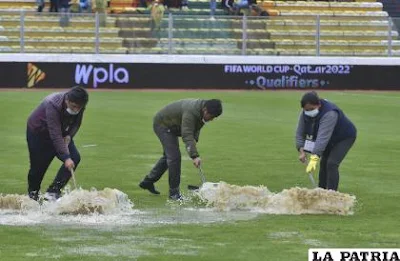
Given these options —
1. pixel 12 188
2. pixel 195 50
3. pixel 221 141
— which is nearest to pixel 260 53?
pixel 195 50

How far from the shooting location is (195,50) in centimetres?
3706

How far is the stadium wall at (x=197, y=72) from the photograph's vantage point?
3600cm

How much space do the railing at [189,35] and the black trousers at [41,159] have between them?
22436mm

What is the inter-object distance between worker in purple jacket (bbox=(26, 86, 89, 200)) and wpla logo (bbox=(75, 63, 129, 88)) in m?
22.5

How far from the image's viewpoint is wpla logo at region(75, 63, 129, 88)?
36.3 m

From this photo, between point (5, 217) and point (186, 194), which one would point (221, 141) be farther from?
point (5, 217)

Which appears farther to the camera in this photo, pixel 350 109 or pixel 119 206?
pixel 350 109

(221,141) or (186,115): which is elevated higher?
(186,115)

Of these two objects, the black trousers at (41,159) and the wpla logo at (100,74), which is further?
the wpla logo at (100,74)

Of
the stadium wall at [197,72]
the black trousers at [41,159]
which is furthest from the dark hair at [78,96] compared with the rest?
the stadium wall at [197,72]

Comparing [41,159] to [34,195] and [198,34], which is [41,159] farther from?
[198,34]

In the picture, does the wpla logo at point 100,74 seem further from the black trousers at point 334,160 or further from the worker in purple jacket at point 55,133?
the black trousers at point 334,160

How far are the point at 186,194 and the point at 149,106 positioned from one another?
598 inches

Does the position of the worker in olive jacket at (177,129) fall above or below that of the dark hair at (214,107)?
below
